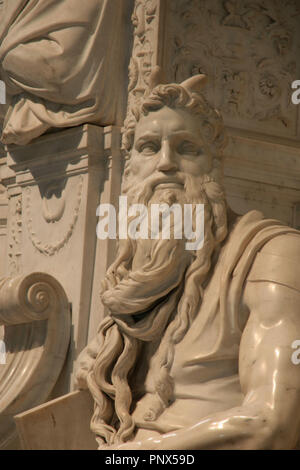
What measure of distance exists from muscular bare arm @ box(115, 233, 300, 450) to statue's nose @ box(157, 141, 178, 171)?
2.20 ft

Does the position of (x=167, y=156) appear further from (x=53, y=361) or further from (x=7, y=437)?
(x=7, y=437)

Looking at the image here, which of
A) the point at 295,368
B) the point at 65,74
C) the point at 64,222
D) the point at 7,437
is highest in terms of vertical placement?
the point at 65,74

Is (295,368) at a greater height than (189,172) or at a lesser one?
lesser

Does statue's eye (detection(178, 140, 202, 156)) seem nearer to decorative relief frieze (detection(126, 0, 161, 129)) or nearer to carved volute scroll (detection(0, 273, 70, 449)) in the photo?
decorative relief frieze (detection(126, 0, 161, 129))

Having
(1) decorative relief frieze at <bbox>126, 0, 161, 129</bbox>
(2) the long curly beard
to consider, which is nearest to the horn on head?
(2) the long curly beard

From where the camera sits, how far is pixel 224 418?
13.9 feet

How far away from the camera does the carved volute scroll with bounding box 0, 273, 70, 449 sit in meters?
6.12

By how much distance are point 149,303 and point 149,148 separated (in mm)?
687

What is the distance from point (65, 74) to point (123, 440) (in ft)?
7.82

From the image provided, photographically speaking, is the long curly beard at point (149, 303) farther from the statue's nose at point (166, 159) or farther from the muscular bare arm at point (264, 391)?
the muscular bare arm at point (264, 391)

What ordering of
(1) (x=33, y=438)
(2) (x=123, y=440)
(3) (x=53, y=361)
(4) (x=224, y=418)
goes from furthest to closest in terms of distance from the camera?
1. (3) (x=53, y=361)
2. (1) (x=33, y=438)
3. (2) (x=123, y=440)
4. (4) (x=224, y=418)

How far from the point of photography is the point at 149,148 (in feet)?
16.1

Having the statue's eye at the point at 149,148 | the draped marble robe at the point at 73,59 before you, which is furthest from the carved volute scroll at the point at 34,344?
the statue's eye at the point at 149,148
